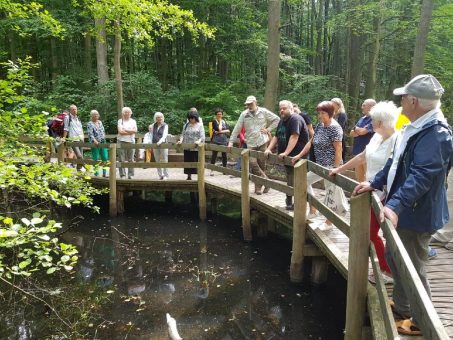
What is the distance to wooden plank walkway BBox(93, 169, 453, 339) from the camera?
3.36 metres

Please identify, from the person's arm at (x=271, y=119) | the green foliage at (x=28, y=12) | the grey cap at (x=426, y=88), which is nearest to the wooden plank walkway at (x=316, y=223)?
the person's arm at (x=271, y=119)

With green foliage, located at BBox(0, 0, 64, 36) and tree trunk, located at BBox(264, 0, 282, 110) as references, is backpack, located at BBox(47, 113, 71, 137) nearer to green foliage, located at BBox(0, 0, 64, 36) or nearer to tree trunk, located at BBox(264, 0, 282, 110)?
green foliage, located at BBox(0, 0, 64, 36)

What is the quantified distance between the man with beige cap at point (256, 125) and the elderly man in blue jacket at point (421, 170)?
202 inches

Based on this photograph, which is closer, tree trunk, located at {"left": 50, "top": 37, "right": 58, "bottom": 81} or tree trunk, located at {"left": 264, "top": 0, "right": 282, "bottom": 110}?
tree trunk, located at {"left": 264, "top": 0, "right": 282, "bottom": 110}

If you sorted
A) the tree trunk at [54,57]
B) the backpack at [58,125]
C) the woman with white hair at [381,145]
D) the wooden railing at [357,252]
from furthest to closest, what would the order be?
the tree trunk at [54,57] < the backpack at [58,125] < the woman with white hair at [381,145] < the wooden railing at [357,252]

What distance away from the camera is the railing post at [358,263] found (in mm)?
3369

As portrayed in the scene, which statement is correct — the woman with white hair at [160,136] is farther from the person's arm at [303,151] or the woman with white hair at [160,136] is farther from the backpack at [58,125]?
the person's arm at [303,151]

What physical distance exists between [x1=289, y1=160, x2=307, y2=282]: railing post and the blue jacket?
3.07m

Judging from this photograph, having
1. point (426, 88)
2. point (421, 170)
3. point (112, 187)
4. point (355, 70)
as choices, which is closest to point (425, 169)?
point (421, 170)

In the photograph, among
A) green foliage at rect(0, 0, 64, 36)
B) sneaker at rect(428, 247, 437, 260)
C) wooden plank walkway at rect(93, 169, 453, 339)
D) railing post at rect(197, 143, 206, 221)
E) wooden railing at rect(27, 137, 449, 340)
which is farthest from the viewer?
railing post at rect(197, 143, 206, 221)

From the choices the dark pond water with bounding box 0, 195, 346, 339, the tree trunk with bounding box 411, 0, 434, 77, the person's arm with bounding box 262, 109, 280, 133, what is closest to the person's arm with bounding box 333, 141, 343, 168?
the dark pond water with bounding box 0, 195, 346, 339

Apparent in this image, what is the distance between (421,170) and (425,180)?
2.7 inches

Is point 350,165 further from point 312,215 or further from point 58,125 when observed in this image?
point 58,125

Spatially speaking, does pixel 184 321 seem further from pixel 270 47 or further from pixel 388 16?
pixel 388 16
